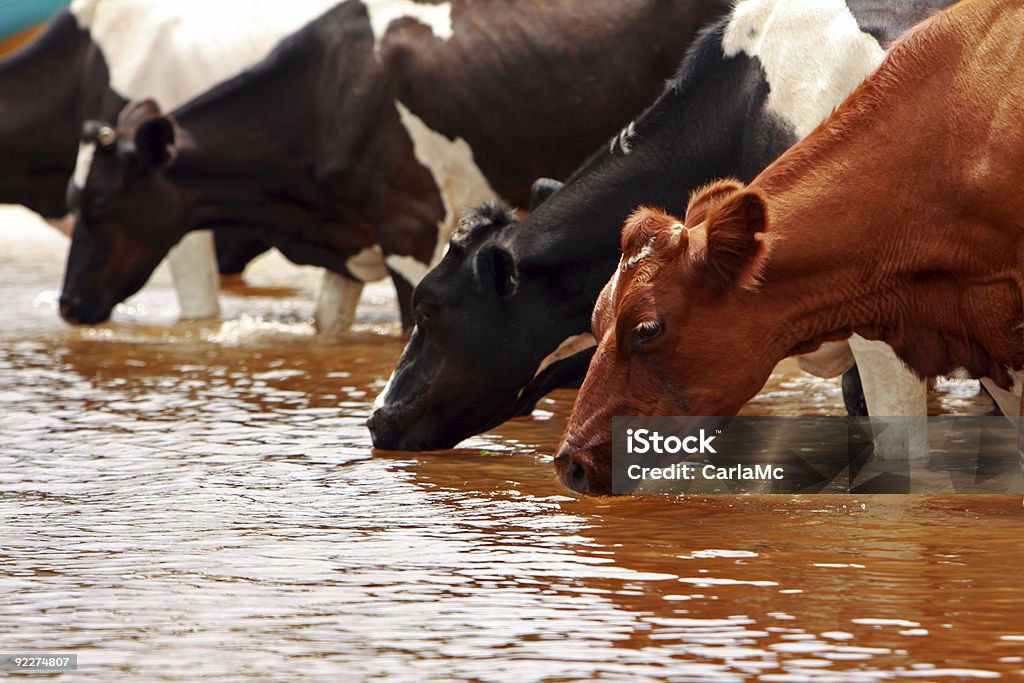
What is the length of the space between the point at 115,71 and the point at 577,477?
6525mm

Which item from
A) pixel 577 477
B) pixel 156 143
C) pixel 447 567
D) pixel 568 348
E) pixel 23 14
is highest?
pixel 23 14

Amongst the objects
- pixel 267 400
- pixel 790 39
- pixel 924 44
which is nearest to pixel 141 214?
pixel 267 400

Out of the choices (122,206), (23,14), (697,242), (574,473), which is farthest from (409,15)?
(23,14)

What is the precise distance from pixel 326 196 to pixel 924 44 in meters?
5.12

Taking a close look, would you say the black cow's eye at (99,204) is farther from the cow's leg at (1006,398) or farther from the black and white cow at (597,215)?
the cow's leg at (1006,398)

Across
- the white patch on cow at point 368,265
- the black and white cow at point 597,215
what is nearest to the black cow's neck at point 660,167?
the black and white cow at point 597,215

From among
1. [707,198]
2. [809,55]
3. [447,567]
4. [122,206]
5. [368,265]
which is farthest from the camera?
[368,265]

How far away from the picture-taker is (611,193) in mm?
6059

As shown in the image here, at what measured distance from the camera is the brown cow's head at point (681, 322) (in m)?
4.74

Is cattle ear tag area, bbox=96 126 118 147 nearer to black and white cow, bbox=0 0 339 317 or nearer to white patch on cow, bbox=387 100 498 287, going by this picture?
black and white cow, bbox=0 0 339 317

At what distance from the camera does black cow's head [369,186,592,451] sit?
20.0 feet

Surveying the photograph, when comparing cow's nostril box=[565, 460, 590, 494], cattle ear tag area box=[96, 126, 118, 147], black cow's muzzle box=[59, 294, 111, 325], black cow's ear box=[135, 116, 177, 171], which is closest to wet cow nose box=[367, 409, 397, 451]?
cow's nostril box=[565, 460, 590, 494]

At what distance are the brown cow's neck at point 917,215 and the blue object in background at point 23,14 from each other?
14786 mm

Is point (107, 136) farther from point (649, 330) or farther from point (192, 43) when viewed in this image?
point (649, 330)
